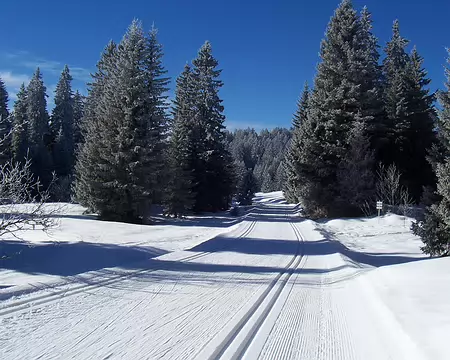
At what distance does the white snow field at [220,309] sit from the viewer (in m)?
4.25

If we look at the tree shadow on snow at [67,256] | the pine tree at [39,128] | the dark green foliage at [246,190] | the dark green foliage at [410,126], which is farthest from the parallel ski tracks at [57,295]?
the dark green foliage at [246,190]

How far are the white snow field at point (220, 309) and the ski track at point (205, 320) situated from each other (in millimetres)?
16

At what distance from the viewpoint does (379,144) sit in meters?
32.1

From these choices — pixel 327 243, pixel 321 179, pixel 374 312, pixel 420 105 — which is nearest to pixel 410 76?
pixel 420 105

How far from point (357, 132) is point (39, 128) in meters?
48.6

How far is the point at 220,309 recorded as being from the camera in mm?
5852

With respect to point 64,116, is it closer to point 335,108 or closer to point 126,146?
point 126,146

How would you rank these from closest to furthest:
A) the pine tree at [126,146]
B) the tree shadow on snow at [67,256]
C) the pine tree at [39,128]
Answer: the tree shadow on snow at [67,256] → the pine tree at [126,146] → the pine tree at [39,128]

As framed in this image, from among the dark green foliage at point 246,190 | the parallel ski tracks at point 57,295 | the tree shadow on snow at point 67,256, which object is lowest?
the tree shadow on snow at point 67,256

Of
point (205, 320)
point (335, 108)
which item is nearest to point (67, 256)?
point (205, 320)

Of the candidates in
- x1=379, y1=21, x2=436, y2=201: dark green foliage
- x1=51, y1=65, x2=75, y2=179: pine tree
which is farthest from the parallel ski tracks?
x1=51, y1=65, x2=75, y2=179: pine tree

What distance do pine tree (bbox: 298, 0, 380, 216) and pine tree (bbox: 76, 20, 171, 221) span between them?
12.2m

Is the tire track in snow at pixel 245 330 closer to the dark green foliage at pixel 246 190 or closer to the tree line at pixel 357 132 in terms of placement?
the tree line at pixel 357 132

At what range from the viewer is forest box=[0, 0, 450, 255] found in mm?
23781
